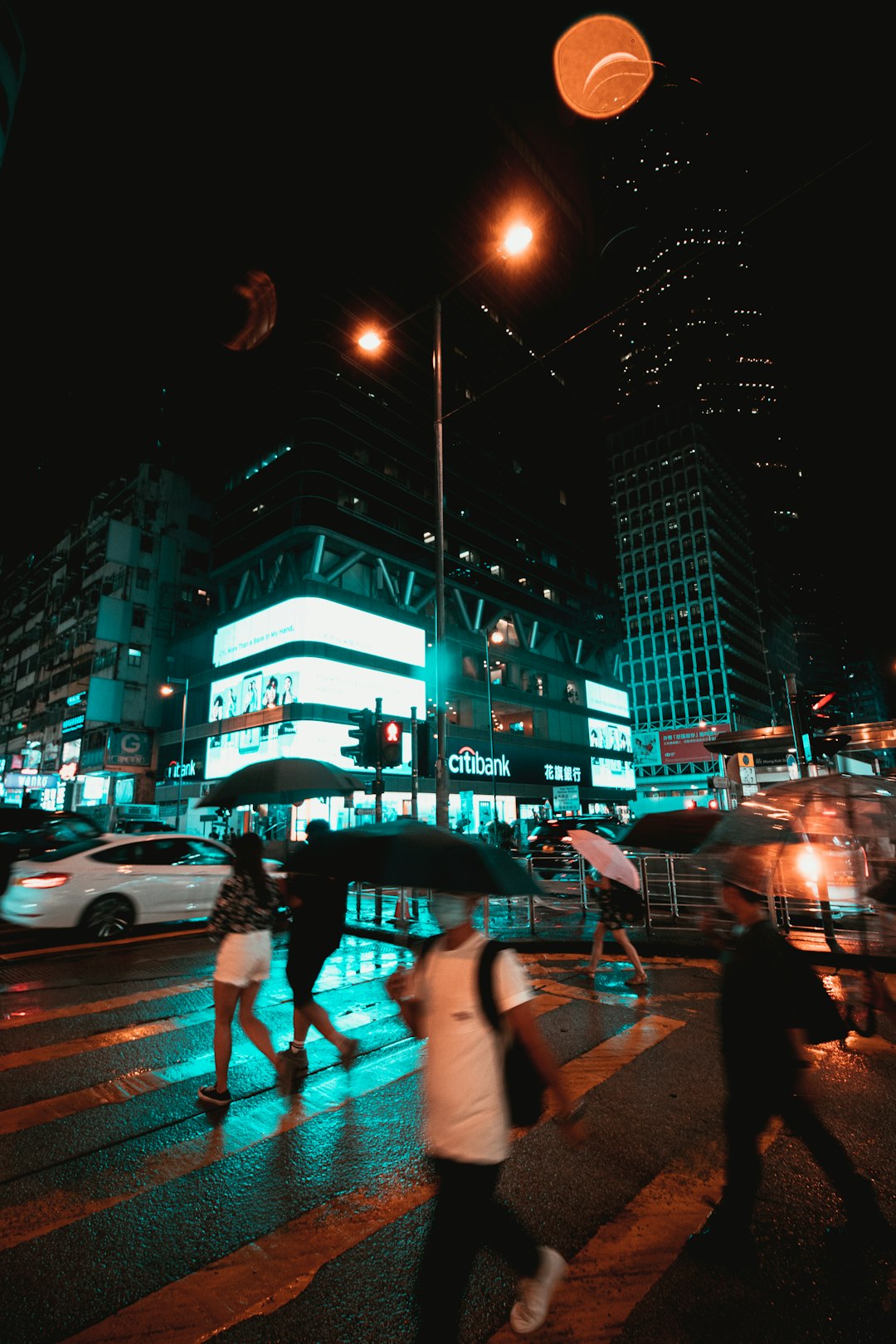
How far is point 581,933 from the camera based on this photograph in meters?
10.2

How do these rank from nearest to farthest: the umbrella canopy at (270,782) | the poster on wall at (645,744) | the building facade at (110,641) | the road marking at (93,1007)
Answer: the road marking at (93,1007), the umbrella canopy at (270,782), the building facade at (110,641), the poster on wall at (645,744)

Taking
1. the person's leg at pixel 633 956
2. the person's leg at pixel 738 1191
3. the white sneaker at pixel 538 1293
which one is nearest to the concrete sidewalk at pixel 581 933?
the person's leg at pixel 633 956

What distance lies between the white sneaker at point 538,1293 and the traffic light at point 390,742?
9897 mm

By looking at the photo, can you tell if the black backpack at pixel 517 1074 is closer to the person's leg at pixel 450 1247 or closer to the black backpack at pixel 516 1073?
the black backpack at pixel 516 1073

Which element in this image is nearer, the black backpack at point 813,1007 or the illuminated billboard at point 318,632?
the black backpack at point 813,1007

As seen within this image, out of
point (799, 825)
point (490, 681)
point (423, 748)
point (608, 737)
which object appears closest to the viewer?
point (799, 825)

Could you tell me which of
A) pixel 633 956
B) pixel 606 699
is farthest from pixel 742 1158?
pixel 606 699

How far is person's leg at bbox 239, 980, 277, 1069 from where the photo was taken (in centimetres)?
452

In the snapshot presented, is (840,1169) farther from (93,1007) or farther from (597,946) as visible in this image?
(93,1007)

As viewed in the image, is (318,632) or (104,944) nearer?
(104,944)

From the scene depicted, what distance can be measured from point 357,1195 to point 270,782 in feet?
15.2

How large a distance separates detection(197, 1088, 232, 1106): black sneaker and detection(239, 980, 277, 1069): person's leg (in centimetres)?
34

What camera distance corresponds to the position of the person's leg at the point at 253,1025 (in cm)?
452

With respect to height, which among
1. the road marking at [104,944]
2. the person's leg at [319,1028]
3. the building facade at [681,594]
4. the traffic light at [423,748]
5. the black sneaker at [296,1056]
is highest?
the building facade at [681,594]
